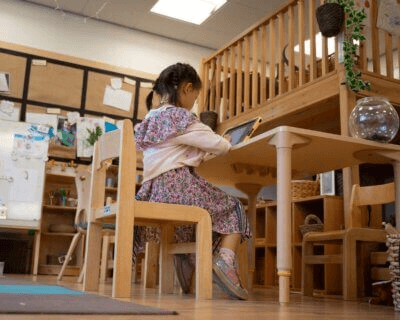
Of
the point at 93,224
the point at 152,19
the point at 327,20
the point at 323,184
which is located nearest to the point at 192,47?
the point at 152,19

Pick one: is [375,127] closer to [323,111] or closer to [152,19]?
[323,111]

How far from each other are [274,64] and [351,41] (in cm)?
103

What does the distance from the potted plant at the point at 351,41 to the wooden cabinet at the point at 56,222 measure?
11.6ft

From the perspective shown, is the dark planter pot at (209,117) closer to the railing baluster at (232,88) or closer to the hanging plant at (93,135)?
the railing baluster at (232,88)

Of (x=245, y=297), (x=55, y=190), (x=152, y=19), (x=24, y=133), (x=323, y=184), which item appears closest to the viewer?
(x=245, y=297)

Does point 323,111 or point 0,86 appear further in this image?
point 0,86

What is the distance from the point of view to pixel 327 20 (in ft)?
11.2

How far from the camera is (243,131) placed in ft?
7.74

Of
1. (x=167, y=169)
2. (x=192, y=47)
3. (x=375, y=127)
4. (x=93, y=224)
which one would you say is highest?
(x=192, y=47)

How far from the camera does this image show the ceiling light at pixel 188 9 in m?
6.06

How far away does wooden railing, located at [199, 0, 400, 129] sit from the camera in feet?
12.0

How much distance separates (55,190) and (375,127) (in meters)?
4.60

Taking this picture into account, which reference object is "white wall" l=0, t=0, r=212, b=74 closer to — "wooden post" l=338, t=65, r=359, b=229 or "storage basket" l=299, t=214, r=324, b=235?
"storage basket" l=299, t=214, r=324, b=235

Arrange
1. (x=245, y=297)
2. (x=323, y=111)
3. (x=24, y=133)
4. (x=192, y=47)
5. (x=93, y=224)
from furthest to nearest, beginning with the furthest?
(x=192, y=47), (x=24, y=133), (x=323, y=111), (x=93, y=224), (x=245, y=297)
